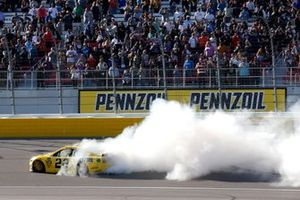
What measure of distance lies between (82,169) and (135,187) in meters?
1.97

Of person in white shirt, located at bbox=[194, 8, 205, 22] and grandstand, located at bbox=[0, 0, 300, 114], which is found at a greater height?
person in white shirt, located at bbox=[194, 8, 205, 22]

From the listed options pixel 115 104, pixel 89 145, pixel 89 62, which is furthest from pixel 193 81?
pixel 89 145

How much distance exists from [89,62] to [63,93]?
9.14 ft

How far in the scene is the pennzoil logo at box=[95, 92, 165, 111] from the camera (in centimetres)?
2811

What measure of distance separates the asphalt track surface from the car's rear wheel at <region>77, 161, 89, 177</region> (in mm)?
254

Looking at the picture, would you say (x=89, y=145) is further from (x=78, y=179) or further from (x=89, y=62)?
(x=89, y=62)

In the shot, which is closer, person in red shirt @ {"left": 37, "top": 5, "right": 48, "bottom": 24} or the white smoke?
the white smoke

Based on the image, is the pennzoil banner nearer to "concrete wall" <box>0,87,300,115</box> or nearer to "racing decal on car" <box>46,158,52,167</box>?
"concrete wall" <box>0,87,300,115</box>

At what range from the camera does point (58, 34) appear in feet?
111

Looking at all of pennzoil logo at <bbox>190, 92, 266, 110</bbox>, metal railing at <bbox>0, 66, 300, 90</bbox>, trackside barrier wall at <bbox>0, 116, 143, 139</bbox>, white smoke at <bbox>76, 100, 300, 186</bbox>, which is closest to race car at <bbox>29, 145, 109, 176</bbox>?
white smoke at <bbox>76, 100, 300, 186</bbox>

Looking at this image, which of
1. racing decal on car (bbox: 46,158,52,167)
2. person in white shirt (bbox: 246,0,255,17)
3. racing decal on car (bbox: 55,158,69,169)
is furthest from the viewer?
person in white shirt (bbox: 246,0,255,17)

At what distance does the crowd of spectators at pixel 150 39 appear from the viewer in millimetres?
27453

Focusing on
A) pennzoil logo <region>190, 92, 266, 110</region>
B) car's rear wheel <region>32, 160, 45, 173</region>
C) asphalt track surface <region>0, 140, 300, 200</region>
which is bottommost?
asphalt track surface <region>0, 140, 300, 200</region>

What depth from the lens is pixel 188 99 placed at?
27359 mm
